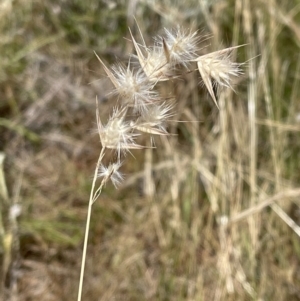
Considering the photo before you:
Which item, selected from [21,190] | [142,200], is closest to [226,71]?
[142,200]

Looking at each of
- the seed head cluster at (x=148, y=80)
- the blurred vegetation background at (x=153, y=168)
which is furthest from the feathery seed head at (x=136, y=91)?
the blurred vegetation background at (x=153, y=168)

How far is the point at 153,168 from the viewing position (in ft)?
3.67

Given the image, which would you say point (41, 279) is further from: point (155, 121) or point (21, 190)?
point (155, 121)

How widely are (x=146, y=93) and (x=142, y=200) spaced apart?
0.67 meters

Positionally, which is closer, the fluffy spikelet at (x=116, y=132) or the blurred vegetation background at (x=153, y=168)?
the fluffy spikelet at (x=116, y=132)

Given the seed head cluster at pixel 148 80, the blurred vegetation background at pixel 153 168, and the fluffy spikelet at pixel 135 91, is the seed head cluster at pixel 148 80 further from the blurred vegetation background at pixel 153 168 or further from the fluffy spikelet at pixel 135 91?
the blurred vegetation background at pixel 153 168

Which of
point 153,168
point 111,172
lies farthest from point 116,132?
point 153,168

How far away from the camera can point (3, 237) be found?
3.36ft

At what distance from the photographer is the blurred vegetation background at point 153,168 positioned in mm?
997

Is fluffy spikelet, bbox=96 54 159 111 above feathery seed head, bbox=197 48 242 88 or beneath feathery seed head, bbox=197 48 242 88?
beneath

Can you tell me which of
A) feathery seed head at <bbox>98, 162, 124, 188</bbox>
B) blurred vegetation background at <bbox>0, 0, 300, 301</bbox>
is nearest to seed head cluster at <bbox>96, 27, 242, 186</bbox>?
feathery seed head at <bbox>98, 162, 124, 188</bbox>


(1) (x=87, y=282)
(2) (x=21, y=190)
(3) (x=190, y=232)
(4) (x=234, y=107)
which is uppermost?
(4) (x=234, y=107)

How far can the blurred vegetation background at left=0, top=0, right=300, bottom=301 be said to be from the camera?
3.27 feet

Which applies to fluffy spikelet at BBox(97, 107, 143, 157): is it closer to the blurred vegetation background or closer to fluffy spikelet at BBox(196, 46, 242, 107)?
fluffy spikelet at BBox(196, 46, 242, 107)
